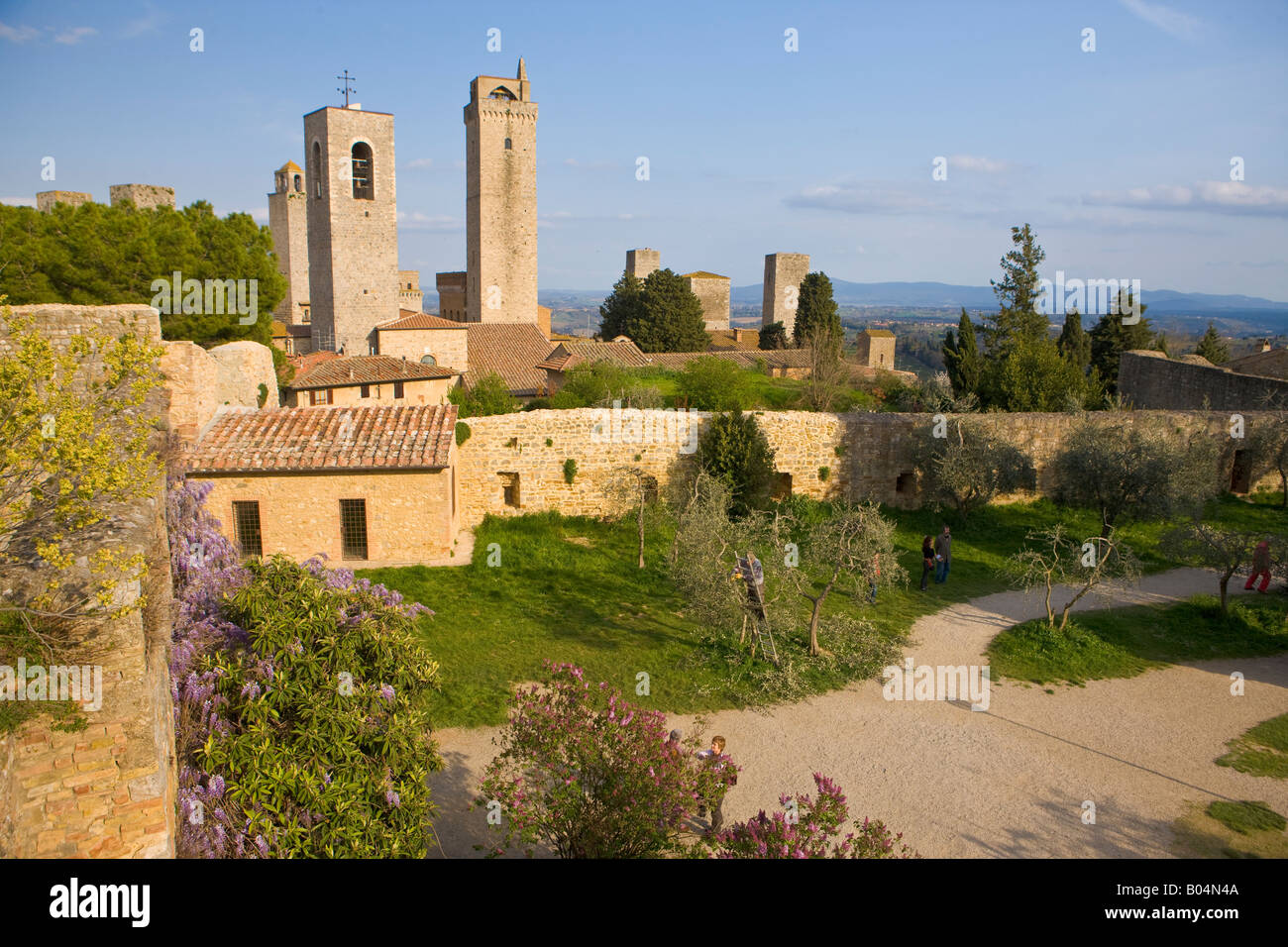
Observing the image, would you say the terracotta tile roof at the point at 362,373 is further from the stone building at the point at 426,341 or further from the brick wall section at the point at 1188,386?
the brick wall section at the point at 1188,386

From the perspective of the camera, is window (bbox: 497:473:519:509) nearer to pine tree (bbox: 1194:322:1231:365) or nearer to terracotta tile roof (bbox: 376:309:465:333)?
terracotta tile roof (bbox: 376:309:465:333)

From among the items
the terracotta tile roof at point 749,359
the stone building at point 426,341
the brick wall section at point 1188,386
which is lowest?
the brick wall section at point 1188,386

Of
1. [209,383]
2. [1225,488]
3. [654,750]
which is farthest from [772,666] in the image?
[1225,488]

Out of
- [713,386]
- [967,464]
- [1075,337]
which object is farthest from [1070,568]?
[1075,337]

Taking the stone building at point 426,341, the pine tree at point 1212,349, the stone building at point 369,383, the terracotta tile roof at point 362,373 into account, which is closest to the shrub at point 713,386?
the stone building at point 369,383

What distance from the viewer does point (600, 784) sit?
6.57 meters

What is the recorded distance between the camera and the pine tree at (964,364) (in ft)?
90.8

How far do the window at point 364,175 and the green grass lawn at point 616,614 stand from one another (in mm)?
36165

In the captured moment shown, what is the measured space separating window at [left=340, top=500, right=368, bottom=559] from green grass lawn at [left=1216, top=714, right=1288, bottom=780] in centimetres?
1304

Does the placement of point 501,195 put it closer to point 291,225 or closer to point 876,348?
point 876,348

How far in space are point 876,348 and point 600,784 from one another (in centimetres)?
5278

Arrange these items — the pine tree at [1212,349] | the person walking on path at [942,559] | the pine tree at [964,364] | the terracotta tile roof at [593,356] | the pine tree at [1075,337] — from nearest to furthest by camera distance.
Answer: the person walking on path at [942,559] < the pine tree at [964,364] < the terracotta tile roof at [593,356] < the pine tree at [1075,337] < the pine tree at [1212,349]

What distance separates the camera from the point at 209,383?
15719mm
